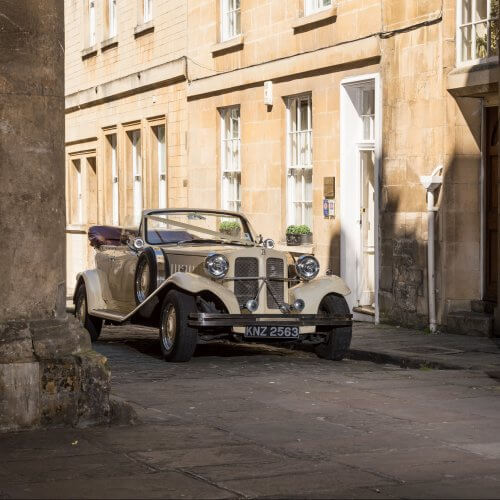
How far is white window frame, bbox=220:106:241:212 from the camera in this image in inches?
937

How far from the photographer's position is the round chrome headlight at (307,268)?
593 inches

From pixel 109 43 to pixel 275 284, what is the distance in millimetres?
16795

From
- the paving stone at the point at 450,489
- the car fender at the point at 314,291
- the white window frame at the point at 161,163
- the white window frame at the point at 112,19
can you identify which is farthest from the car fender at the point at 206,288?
the white window frame at the point at 112,19

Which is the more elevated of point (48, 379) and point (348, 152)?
point (348, 152)

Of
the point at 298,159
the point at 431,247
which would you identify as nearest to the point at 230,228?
the point at 431,247

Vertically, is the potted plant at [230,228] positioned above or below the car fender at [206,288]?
above

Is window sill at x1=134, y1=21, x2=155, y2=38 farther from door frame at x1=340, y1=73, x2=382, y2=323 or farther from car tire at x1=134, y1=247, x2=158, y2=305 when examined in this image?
car tire at x1=134, y1=247, x2=158, y2=305

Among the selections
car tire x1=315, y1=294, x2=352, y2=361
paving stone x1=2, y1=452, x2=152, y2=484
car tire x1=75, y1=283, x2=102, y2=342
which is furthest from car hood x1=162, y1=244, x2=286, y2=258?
paving stone x1=2, y1=452, x2=152, y2=484

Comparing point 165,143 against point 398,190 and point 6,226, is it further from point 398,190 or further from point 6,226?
point 6,226

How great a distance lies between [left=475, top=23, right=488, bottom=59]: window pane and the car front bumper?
4244 mm

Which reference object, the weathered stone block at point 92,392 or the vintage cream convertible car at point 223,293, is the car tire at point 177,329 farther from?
the weathered stone block at point 92,392

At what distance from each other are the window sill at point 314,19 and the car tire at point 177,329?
7111 mm

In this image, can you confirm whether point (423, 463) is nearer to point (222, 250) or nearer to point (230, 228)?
point (222, 250)

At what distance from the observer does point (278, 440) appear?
29.4 feet
